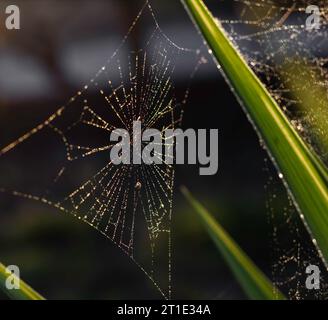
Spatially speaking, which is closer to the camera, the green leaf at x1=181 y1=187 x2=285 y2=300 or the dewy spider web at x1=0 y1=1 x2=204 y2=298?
the green leaf at x1=181 y1=187 x2=285 y2=300

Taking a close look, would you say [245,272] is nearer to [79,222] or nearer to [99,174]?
[79,222]

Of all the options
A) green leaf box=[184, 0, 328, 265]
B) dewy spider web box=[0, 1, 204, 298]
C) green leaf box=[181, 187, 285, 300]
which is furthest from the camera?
dewy spider web box=[0, 1, 204, 298]

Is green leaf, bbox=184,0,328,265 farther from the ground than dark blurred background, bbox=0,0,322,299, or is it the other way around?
dark blurred background, bbox=0,0,322,299

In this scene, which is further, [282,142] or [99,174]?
[99,174]

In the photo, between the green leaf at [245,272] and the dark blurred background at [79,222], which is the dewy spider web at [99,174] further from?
the green leaf at [245,272]

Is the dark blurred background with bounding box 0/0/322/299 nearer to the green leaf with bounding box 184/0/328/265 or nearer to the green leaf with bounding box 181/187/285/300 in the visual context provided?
the green leaf with bounding box 181/187/285/300

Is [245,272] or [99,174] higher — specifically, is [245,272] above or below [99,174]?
below

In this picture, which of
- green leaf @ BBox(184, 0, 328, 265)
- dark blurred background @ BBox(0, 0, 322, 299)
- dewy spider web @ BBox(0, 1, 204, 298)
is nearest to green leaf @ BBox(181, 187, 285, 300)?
green leaf @ BBox(184, 0, 328, 265)

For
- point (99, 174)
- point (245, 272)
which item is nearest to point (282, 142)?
point (245, 272)
